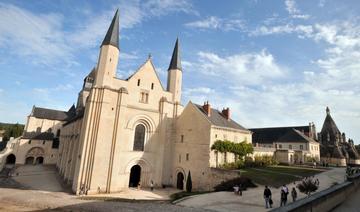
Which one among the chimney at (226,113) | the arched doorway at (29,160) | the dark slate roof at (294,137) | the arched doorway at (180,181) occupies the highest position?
the chimney at (226,113)

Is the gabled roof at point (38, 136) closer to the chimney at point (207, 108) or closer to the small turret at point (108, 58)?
the small turret at point (108, 58)

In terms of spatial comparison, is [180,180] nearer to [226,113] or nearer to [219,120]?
[219,120]

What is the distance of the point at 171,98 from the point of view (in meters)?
31.5

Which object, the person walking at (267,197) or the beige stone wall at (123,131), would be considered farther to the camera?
the beige stone wall at (123,131)

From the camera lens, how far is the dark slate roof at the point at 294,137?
42463 mm

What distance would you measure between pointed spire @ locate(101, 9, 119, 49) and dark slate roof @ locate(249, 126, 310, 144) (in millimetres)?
39551

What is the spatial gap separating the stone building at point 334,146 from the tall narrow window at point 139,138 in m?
41.8

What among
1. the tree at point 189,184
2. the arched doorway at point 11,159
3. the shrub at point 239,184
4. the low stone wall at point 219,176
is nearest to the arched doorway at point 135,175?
the tree at point 189,184

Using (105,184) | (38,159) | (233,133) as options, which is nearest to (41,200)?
(105,184)

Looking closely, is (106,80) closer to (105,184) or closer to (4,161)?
(105,184)

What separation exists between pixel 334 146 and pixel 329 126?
Answer: 658 centimetres

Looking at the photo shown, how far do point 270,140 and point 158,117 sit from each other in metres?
31.7

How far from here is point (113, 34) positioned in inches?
1103

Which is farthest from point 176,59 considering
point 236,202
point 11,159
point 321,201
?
point 11,159
